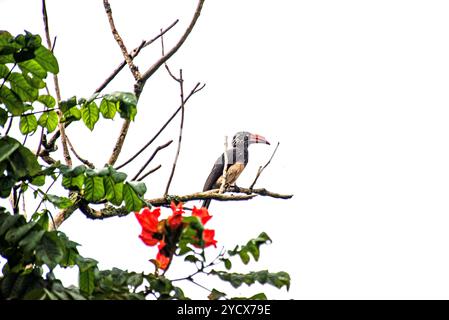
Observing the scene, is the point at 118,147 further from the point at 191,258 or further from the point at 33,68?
the point at 191,258

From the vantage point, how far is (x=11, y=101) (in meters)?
2.82

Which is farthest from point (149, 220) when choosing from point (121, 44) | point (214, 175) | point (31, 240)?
point (214, 175)

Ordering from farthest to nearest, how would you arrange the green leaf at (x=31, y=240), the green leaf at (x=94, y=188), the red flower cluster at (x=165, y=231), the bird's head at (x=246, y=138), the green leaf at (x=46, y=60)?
the bird's head at (x=246, y=138) → the green leaf at (x=94, y=188) → the green leaf at (x=46, y=60) → the red flower cluster at (x=165, y=231) → the green leaf at (x=31, y=240)

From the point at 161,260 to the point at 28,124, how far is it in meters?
1.06

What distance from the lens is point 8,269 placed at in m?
2.57

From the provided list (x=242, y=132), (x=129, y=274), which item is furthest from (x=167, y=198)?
(x=242, y=132)

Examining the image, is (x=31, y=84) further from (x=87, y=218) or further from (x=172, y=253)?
(x=87, y=218)

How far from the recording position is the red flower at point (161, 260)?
2533 mm

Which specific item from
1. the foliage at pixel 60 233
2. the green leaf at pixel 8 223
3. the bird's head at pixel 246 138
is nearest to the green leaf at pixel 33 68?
the foliage at pixel 60 233

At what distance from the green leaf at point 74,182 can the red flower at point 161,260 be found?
530 millimetres

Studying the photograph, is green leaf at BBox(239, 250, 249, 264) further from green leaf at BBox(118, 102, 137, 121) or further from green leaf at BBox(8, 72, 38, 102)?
green leaf at BBox(8, 72, 38, 102)

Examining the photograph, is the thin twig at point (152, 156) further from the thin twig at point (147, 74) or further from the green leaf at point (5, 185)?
the green leaf at point (5, 185)
